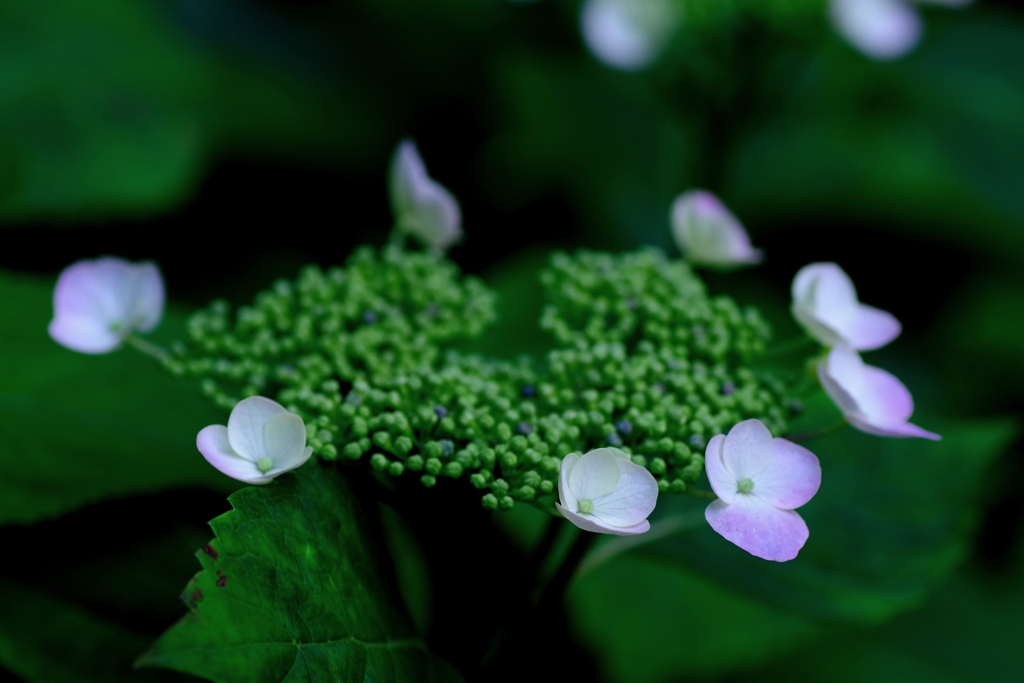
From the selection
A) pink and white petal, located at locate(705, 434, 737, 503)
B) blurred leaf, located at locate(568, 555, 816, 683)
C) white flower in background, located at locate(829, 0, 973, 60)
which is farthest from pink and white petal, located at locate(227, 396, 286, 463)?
white flower in background, located at locate(829, 0, 973, 60)

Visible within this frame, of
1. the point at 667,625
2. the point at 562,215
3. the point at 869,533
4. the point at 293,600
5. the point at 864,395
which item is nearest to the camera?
the point at 293,600

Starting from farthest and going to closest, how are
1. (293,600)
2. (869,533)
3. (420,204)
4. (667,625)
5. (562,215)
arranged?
(562,215), (667,625), (869,533), (420,204), (293,600)

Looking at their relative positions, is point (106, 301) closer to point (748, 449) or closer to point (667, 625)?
point (748, 449)

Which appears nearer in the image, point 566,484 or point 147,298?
point 566,484

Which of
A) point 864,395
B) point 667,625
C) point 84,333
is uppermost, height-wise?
point 864,395

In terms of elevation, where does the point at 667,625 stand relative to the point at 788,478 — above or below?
below

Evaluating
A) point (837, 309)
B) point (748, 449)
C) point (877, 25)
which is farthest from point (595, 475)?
point (877, 25)

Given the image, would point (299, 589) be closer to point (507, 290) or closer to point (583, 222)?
point (507, 290)
